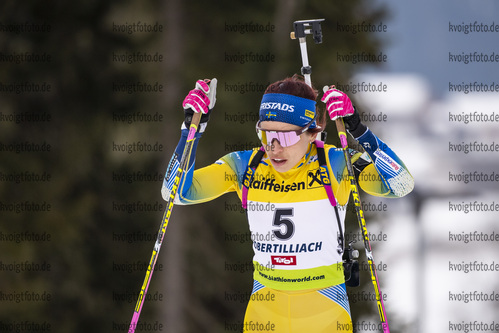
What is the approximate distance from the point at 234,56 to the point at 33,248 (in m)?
3.44

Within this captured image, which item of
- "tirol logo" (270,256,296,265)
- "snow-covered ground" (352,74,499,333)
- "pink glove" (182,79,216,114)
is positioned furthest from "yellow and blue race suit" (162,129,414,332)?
"snow-covered ground" (352,74,499,333)

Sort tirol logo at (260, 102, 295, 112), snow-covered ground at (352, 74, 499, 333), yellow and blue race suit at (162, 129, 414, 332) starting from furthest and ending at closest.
Answer: 1. snow-covered ground at (352, 74, 499, 333)
2. tirol logo at (260, 102, 295, 112)
3. yellow and blue race suit at (162, 129, 414, 332)

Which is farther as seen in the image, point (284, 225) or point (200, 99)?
point (200, 99)

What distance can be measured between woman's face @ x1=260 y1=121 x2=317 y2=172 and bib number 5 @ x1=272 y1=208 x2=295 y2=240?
0.24 metres

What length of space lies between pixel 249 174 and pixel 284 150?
0.90ft

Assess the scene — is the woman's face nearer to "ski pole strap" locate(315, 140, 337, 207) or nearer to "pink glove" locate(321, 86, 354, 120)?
"ski pole strap" locate(315, 140, 337, 207)

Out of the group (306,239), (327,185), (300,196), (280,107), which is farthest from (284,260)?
(280,107)

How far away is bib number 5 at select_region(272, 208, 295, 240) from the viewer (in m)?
3.93

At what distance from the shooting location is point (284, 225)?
12.9 feet

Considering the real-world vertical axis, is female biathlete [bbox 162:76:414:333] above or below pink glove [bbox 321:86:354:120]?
below

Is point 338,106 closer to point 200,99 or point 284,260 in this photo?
point 200,99

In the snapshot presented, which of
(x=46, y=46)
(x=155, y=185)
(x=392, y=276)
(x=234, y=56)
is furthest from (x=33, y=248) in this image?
(x=392, y=276)

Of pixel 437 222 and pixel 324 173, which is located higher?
pixel 324 173

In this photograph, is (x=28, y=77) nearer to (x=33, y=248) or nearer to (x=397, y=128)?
(x=33, y=248)
